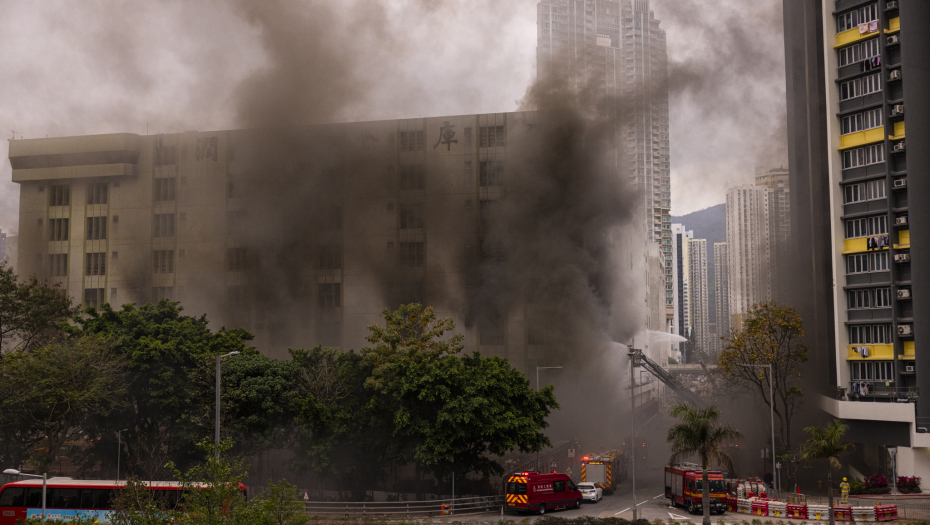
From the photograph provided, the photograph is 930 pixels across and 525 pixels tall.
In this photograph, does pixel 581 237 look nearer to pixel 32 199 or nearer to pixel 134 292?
pixel 134 292

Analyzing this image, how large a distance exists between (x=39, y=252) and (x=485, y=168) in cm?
5001

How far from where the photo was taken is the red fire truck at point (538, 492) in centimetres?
3822

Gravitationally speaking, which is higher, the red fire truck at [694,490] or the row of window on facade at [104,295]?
the row of window on facade at [104,295]

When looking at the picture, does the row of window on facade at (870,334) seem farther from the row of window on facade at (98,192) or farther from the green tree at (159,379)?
the row of window on facade at (98,192)

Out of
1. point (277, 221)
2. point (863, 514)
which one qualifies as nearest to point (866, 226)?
point (863, 514)

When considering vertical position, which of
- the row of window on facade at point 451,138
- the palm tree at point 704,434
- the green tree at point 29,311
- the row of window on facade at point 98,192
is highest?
the row of window on facade at point 451,138

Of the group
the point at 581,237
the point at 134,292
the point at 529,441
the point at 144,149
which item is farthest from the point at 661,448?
the point at 144,149

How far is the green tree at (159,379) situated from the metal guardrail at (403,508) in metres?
8.32

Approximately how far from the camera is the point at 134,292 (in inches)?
3076

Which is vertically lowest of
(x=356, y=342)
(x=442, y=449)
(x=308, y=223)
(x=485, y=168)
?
(x=442, y=449)

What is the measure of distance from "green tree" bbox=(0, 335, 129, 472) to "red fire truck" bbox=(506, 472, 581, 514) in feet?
76.1

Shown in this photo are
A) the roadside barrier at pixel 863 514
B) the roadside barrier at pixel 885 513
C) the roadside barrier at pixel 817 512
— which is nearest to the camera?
the roadside barrier at pixel 885 513

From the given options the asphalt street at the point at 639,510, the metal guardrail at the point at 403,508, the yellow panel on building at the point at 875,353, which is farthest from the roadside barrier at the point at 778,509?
the yellow panel on building at the point at 875,353

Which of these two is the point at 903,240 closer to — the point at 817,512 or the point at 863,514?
the point at 863,514
